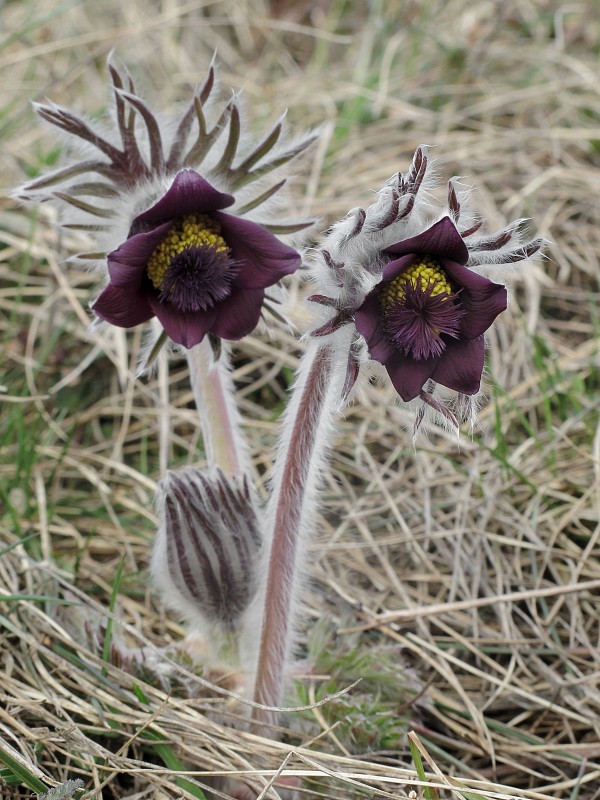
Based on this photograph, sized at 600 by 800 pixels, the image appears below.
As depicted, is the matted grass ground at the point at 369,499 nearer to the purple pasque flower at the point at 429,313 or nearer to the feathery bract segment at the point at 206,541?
the feathery bract segment at the point at 206,541

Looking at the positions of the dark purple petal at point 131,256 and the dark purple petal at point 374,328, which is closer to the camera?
the dark purple petal at point 374,328

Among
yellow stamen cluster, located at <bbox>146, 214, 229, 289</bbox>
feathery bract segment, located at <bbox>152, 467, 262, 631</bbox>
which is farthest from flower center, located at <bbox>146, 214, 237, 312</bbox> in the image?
feathery bract segment, located at <bbox>152, 467, 262, 631</bbox>

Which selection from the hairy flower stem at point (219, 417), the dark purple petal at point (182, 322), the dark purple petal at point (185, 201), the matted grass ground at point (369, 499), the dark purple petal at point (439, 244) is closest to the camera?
the dark purple petal at point (439, 244)

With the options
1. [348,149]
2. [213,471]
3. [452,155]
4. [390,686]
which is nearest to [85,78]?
[348,149]

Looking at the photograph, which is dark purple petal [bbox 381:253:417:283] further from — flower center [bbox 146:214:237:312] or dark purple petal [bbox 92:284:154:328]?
dark purple petal [bbox 92:284:154:328]

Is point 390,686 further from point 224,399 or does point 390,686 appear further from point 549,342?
point 549,342

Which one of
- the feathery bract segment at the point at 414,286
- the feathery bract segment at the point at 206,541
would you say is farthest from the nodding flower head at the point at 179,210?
the feathery bract segment at the point at 206,541

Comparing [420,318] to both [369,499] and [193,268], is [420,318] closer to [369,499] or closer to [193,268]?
[193,268]
